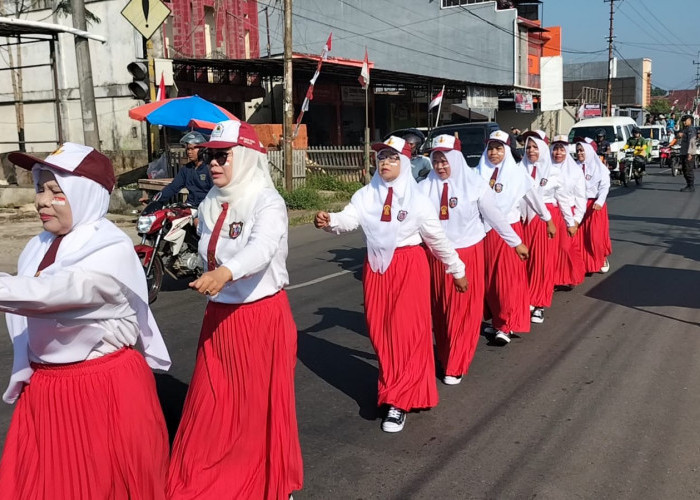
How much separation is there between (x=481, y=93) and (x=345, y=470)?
29.0 meters

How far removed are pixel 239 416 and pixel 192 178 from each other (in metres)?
5.28

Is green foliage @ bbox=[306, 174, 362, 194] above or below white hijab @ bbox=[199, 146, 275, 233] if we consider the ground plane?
below

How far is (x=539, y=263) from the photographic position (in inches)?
285

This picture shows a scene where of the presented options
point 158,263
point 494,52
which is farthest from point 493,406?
point 494,52

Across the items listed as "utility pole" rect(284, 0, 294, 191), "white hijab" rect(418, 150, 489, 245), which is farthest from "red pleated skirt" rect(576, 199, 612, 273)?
"utility pole" rect(284, 0, 294, 191)

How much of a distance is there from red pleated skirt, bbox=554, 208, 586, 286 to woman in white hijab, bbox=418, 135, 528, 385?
251 centimetres

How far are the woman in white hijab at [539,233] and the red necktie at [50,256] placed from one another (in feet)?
17.6

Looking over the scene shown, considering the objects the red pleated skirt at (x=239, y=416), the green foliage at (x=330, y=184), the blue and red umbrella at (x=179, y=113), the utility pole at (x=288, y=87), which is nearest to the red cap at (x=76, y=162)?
the red pleated skirt at (x=239, y=416)

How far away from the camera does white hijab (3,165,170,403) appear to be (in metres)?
2.42

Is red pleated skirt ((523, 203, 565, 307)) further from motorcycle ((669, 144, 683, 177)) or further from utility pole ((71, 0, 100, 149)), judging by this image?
motorcycle ((669, 144, 683, 177))

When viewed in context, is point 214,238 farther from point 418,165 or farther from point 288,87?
point 288,87

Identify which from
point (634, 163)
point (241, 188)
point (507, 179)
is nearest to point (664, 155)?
point (634, 163)

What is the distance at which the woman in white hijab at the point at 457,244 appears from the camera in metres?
5.38

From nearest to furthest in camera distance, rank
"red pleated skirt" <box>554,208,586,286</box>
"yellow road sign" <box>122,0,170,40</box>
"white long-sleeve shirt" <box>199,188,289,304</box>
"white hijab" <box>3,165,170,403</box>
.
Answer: "white hijab" <box>3,165,170,403</box> < "white long-sleeve shirt" <box>199,188,289,304</box> < "red pleated skirt" <box>554,208,586,286</box> < "yellow road sign" <box>122,0,170,40</box>
